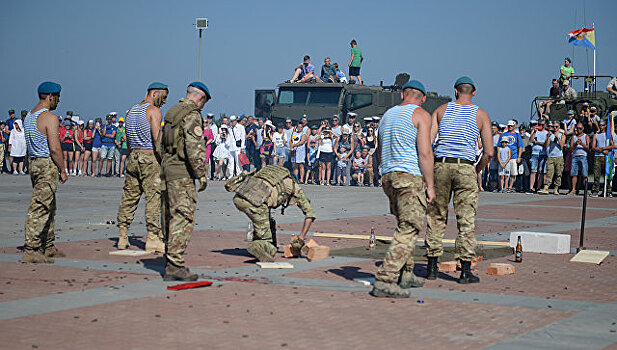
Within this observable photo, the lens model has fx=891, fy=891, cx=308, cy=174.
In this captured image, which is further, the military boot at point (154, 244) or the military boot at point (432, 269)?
the military boot at point (154, 244)

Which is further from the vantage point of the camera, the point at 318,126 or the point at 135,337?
the point at 318,126

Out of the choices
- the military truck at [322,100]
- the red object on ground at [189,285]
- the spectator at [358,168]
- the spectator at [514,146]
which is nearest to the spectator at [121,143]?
the military truck at [322,100]

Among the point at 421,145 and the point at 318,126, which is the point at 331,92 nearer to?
the point at 318,126

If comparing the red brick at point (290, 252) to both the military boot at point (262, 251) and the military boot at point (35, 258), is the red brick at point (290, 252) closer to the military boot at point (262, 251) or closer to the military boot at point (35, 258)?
the military boot at point (262, 251)

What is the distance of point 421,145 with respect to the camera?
803 centimetres

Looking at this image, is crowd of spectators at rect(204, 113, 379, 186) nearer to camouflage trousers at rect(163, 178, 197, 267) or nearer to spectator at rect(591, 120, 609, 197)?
spectator at rect(591, 120, 609, 197)

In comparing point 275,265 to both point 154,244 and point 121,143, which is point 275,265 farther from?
point 121,143

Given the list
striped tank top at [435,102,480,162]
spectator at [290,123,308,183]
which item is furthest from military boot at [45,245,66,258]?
spectator at [290,123,308,183]

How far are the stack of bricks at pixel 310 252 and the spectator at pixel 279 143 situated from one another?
1775 centimetres

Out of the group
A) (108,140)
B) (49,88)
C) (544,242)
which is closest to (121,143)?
(108,140)

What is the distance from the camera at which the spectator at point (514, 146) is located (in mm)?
24844

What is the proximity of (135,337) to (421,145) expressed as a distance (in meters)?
3.25

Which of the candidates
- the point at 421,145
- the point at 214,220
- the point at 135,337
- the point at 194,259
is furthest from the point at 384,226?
the point at 135,337

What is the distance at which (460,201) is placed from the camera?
8969mm
